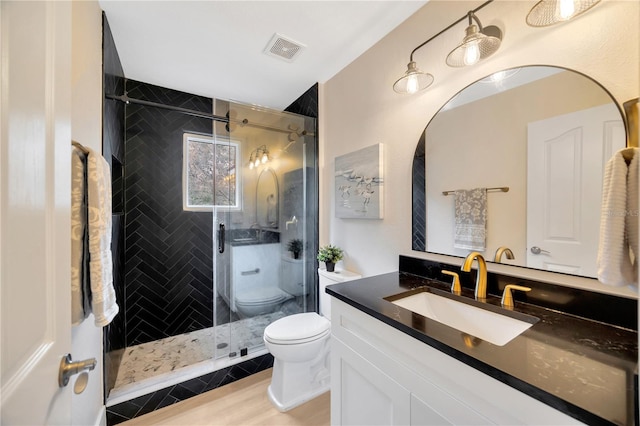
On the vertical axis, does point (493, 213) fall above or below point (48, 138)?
below

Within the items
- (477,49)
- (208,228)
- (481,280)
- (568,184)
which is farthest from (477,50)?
(208,228)

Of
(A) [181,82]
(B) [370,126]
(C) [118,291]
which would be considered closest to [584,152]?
(B) [370,126]

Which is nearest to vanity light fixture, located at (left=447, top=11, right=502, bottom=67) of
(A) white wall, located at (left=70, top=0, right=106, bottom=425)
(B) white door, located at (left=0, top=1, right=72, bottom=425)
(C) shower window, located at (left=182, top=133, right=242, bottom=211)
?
(B) white door, located at (left=0, top=1, right=72, bottom=425)

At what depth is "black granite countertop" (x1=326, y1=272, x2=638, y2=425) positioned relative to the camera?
20.6 inches

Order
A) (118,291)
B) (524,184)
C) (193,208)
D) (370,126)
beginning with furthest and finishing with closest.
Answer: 1. (193,208)
2. (118,291)
3. (370,126)
4. (524,184)

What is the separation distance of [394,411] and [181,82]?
113 inches

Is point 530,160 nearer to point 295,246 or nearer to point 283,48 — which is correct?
point 283,48

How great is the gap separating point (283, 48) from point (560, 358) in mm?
2178

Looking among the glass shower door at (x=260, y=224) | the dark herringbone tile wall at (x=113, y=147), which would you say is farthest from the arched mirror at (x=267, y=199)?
the dark herringbone tile wall at (x=113, y=147)

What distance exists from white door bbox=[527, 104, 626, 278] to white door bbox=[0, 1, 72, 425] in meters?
1.55

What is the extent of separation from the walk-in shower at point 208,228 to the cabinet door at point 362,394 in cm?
115

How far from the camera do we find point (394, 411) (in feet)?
2.91

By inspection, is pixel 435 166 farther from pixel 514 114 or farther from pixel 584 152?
pixel 584 152

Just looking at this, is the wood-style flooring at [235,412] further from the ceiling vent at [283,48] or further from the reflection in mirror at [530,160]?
the ceiling vent at [283,48]
